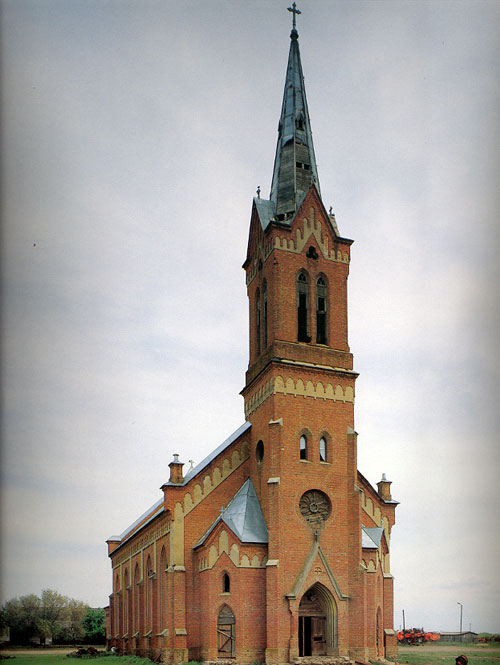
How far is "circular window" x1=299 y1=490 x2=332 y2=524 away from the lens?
39.5m

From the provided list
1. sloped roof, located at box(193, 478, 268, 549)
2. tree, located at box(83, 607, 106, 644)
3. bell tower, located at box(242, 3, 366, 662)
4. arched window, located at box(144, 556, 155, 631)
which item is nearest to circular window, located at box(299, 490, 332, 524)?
bell tower, located at box(242, 3, 366, 662)

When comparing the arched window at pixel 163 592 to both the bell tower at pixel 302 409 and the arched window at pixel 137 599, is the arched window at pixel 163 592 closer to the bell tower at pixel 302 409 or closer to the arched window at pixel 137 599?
the arched window at pixel 137 599

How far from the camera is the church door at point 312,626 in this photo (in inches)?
1513

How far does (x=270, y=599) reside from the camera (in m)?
37.0

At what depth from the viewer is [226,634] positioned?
Answer: 37438mm

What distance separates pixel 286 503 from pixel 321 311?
11799 mm

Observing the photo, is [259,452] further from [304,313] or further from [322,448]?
[304,313]

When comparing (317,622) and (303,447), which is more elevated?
(303,447)

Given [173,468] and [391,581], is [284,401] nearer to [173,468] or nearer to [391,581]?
[173,468]

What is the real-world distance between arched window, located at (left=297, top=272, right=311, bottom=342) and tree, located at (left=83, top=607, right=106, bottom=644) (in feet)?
176

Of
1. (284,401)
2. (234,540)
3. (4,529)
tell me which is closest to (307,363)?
(284,401)

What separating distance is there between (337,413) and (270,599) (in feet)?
35.6

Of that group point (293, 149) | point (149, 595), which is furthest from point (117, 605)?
point (293, 149)

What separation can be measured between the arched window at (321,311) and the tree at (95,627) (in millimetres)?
53648
